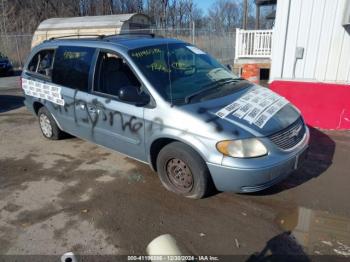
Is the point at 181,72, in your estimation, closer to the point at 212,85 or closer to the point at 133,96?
A: the point at 212,85

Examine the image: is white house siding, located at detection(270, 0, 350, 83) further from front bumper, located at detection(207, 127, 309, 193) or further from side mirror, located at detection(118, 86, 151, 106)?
side mirror, located at detection(118, 86, 151, 106)

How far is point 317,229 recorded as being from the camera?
125 inches

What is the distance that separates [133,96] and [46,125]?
2940 mm

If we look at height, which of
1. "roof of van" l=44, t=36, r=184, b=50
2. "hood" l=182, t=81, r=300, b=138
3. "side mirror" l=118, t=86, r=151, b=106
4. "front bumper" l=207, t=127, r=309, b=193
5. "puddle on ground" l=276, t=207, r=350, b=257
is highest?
"roof of van" l=44, t=36, r=184, b=50

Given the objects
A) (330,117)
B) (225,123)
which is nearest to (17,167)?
(225,123)

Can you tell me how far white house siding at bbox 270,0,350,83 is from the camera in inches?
255

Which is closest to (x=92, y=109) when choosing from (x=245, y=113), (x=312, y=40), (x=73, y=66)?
(x=73, y=66)

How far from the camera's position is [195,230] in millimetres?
3229

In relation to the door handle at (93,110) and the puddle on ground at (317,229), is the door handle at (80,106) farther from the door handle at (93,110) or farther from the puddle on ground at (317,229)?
the puddle on ground at (317,229)

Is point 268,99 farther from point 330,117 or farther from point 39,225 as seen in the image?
point 39,225

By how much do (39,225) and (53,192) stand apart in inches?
29.0

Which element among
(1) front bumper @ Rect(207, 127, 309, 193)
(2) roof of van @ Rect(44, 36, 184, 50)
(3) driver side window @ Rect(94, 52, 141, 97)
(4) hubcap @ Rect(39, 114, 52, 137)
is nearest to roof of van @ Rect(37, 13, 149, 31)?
(4) hubcap @ Rect(39, 114, 52, 137)

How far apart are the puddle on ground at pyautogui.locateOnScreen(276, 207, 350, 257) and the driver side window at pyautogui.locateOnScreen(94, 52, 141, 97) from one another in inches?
96.9

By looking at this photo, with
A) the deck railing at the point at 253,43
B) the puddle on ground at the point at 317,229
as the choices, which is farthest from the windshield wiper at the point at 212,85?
the deck railing at the point at 253,43
